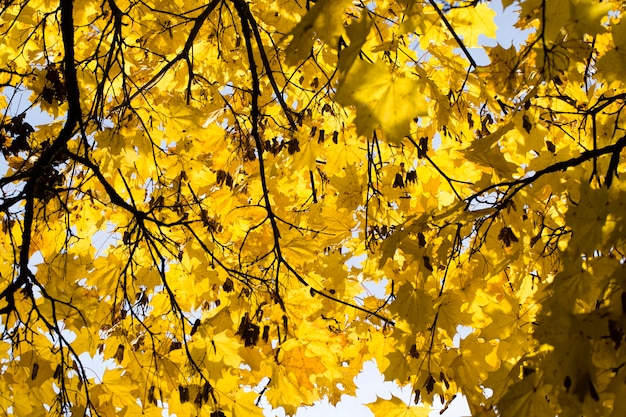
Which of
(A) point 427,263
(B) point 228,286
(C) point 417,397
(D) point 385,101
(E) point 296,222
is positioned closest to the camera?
(D) point 385,101

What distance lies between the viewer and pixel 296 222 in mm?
3861

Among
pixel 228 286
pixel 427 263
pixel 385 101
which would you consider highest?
pixel 228 286

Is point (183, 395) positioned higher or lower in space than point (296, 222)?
lower

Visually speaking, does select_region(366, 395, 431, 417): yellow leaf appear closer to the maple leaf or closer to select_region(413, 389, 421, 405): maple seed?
select_region(413, 389, 421, 405): maple seed

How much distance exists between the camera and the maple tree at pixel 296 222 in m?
2.57

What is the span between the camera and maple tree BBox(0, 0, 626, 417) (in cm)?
257

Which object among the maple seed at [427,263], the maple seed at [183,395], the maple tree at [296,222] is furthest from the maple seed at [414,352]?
the maple seed at [183,395]

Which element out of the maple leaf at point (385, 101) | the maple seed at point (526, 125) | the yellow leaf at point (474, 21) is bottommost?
the maple leaf at point (385, 101)

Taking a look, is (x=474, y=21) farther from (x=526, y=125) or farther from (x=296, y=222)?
(x=296, y=222)

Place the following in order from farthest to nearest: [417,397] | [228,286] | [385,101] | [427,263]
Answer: [228,286] < [417,397] < [427,263] < [385,101]

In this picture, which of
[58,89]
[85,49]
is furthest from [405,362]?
[85,49]

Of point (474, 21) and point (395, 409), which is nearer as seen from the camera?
point (474, 21)

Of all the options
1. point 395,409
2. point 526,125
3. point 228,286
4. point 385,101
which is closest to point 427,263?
point 526,125

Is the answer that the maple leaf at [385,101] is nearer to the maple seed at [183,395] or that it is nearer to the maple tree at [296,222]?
the maple tree at [296,222]
